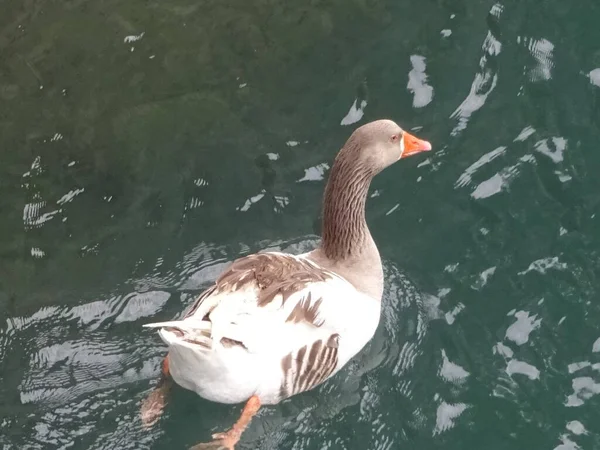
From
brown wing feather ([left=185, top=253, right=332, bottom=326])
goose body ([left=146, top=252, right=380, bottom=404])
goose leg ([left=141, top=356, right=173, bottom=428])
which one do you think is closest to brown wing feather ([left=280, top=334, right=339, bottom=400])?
goose body ([left=146, top=252, right=380, bottom=404])

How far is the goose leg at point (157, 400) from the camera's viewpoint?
4820 millimetres

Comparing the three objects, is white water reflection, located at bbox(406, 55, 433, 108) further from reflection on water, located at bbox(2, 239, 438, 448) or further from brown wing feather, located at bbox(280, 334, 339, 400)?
brown wing feather, located at bbox(280, 334, 339, 400)

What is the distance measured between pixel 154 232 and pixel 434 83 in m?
2.62

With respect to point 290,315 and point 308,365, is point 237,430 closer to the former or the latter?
point 308,365

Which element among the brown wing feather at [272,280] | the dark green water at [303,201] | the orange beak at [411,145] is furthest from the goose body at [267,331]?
the orange beak at [411,145]

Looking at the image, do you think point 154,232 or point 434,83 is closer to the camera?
point 154,232

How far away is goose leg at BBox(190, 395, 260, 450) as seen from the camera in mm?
4621

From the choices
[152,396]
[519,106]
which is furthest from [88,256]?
[519,106]

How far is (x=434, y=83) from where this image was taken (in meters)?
6.82

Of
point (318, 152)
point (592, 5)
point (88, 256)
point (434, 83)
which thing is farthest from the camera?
point (592, 5)

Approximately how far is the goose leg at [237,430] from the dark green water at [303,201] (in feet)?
0.68

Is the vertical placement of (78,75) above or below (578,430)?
above

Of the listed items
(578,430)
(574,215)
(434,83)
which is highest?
(434,83)

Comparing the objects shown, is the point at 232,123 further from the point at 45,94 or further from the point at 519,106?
the point at 519,106
